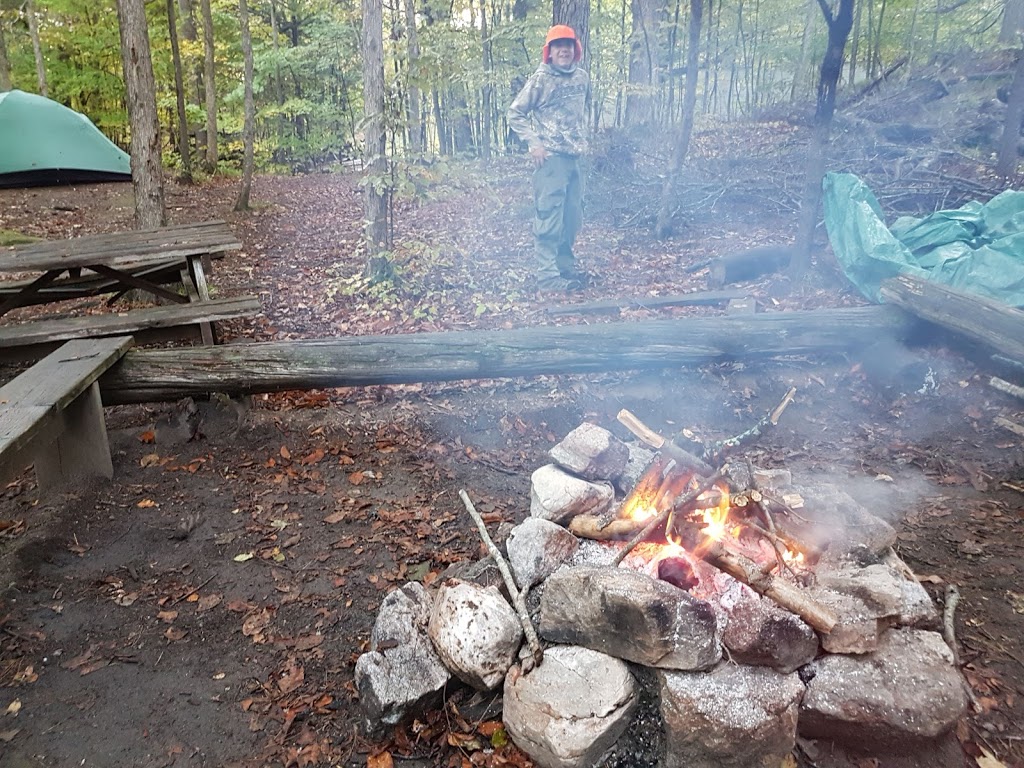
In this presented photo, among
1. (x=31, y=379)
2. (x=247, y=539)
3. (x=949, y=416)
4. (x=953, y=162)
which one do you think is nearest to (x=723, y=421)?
(x=949, y=416)

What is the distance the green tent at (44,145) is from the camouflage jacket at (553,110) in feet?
34.7

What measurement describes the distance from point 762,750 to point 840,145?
10.0 m

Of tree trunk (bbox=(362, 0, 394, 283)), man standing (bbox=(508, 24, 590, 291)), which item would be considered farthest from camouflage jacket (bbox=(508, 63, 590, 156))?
tree trunk (bbox=(362, 0, 394, 283))

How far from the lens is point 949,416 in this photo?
4.38m

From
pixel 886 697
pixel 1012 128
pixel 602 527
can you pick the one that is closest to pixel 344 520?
pixel 602 527

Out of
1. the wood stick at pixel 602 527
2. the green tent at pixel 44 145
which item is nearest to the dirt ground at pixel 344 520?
the wood stick at pixel 602 527

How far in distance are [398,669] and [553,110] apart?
6.02m

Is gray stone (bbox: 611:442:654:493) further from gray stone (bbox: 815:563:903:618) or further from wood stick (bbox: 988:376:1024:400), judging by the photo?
wood stick (bbox: 988:376:1024:400)

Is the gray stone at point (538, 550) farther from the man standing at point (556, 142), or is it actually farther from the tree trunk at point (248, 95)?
the tree trunk at point (248, 95)

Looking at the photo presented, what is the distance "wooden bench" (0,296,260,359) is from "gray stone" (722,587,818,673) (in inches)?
163

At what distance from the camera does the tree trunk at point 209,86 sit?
1183 cm

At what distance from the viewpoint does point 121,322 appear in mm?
4520

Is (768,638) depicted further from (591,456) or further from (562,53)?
(562,53)

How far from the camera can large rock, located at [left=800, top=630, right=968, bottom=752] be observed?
2043 millimetres
